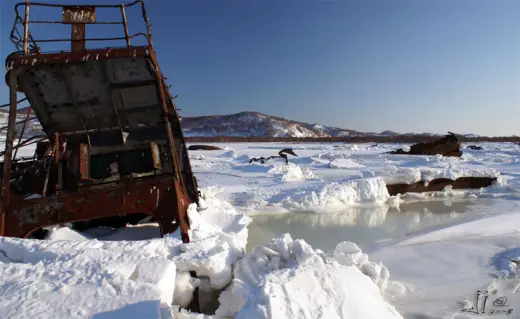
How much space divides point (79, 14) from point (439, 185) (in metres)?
7.59

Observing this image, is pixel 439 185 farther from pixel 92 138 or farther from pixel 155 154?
pixel 92 138

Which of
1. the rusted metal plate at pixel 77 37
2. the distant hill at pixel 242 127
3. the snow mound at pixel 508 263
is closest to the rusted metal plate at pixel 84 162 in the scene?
the rusted metal plate at pixel 77 37

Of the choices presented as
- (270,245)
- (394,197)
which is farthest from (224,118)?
(270,245)

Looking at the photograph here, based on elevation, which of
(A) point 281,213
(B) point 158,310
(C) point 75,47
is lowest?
(A) point 281,213

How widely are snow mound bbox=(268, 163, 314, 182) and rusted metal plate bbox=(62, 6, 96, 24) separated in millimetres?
5390

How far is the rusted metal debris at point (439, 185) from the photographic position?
7957 millimetres

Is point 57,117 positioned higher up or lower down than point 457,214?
higher up

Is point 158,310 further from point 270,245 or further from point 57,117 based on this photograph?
point 57,117

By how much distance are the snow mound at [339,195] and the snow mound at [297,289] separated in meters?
3.78

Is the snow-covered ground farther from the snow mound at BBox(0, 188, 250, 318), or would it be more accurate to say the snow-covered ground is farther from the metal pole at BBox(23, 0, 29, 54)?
the metal pole at BBox(23, 0, 29, 54)

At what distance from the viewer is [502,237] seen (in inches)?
163

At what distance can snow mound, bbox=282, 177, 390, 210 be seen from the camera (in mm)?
6551

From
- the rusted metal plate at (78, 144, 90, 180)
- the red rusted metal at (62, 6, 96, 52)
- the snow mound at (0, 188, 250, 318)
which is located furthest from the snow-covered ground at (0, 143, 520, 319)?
the red rusted metal at (62, 6, 96, 52)

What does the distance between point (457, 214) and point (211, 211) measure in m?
4.34
